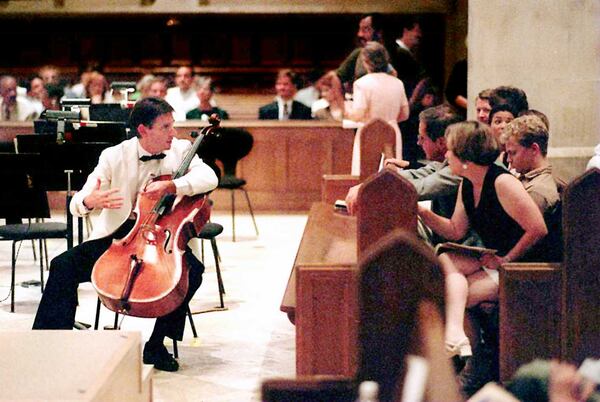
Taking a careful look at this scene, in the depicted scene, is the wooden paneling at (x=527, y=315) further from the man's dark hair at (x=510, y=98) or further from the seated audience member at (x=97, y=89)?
the seated audience member at (x=97, y=89)

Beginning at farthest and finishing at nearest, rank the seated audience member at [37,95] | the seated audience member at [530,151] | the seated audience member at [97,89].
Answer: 1. the seated audience member at [37,95]
2. the seated audience member at [97,89]
3. the seated audience member at [530,151]

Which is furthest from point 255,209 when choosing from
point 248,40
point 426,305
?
point 426,305

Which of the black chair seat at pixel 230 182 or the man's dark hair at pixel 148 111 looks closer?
the man's dark hair at pixel 148 111

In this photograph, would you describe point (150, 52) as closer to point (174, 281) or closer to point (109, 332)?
point (174, 281)

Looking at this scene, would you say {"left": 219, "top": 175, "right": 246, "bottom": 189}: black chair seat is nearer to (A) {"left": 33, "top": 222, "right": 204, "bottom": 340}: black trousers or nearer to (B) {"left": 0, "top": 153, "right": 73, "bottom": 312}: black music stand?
(B) {"left": 0, "top": 153, "right": 73, "bottom": 312}: black music stand

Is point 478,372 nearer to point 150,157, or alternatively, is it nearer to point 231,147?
point 150,157

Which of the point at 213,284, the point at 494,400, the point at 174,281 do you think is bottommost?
the point at 213,284

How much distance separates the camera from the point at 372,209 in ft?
12.6

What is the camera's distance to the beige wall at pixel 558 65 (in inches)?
276

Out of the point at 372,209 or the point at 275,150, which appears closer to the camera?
the point at 372,209

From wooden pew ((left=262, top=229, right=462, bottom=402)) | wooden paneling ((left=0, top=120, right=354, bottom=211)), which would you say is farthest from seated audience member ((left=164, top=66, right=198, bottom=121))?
wooden pew ((left=262, top=229, right=462, bottom=402))

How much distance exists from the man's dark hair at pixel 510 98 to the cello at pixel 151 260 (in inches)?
68.2

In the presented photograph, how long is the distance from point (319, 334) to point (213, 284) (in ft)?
10.7

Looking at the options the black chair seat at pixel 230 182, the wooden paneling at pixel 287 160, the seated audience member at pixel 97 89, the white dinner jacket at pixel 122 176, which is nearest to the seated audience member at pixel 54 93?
the seated audience member at pixel 97 89
